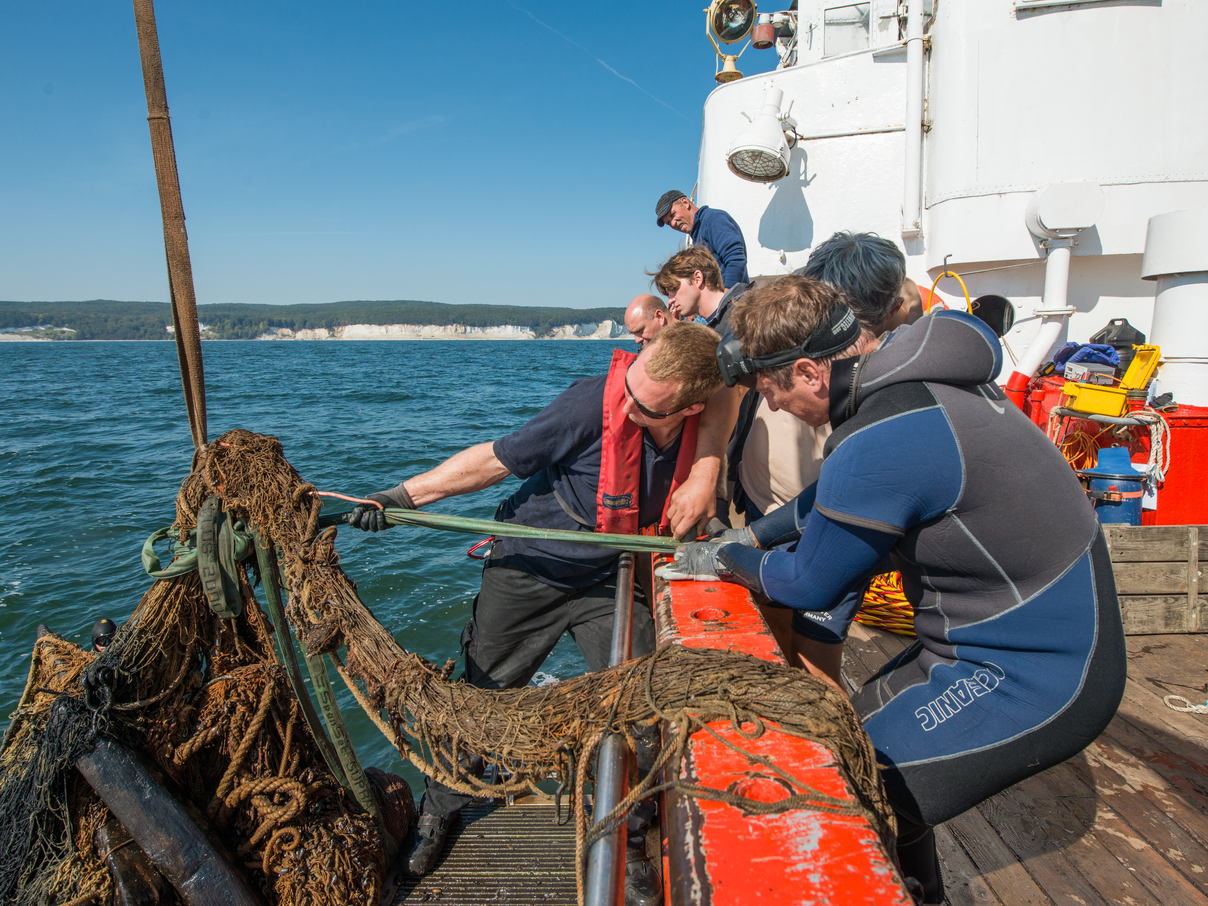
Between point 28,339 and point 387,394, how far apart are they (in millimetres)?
145926

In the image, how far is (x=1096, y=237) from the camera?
5656mm

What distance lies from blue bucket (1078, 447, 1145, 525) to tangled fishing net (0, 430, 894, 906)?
394 cm

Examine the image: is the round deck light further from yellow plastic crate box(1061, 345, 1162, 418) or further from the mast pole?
the mast pole

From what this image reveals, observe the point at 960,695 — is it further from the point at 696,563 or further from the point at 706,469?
the point at 706,469

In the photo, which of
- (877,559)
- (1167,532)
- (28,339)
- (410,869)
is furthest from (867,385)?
(28,339)

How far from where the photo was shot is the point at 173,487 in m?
12.4

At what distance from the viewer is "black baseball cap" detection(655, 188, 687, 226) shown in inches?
210

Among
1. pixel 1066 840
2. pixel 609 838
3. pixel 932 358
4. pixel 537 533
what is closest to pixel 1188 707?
pixel 1066 840

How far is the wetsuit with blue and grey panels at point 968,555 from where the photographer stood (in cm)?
149

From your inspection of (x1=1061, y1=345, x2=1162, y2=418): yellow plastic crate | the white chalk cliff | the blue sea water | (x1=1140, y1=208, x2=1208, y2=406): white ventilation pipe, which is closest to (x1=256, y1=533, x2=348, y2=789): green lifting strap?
the blue sea water

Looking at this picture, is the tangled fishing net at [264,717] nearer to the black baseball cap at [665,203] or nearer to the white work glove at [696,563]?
the white work glove at [696,563]

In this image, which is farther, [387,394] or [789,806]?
[387,394]

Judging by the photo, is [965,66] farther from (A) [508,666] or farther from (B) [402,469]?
(B) [402,469]

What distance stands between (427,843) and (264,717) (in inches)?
35.4
